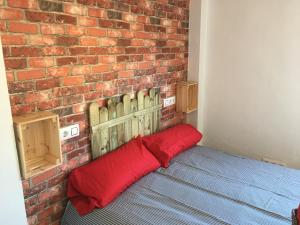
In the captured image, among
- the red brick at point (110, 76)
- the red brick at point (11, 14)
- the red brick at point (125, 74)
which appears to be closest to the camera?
the red brick at point (11, 14)

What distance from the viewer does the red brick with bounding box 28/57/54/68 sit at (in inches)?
63.1

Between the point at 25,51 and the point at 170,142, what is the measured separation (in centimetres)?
144

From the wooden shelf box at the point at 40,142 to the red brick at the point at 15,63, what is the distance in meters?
0.29

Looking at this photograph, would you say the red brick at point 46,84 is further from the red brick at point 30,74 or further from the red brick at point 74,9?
the red brick at point 74,9

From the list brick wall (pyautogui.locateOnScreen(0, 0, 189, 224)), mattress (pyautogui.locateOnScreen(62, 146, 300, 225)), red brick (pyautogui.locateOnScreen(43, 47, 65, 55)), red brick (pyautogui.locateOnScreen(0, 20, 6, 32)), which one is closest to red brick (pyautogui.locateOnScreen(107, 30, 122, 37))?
brick wall (pyautogui.locateOnScreen(0, 0, 189, 224))

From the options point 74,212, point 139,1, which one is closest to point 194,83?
point 139,1

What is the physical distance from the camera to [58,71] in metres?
1.76

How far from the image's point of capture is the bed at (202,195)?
5.49ft

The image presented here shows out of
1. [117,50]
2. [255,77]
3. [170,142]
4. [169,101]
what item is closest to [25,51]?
[117,50]

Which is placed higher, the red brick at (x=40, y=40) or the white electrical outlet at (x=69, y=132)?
the red brick at (x=40, y=40)

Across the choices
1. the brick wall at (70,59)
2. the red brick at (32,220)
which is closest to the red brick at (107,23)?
the brick wall at (70,59)

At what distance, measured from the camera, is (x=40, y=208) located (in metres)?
1.79

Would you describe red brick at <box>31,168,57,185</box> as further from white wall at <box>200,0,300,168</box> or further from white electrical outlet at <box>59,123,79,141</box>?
white wall at <box>200,0,300,168</box>

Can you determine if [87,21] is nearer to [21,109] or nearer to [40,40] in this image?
[40,40]
